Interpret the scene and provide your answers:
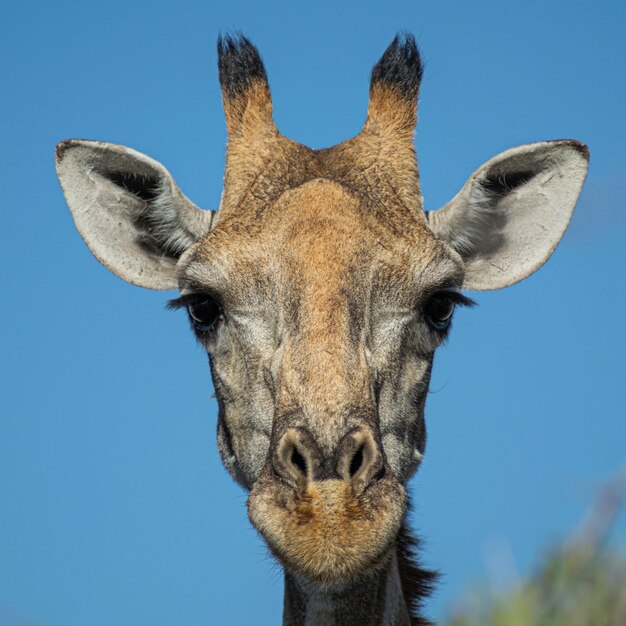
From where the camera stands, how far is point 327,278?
9609 millimetres

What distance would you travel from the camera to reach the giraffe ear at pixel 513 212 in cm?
1152

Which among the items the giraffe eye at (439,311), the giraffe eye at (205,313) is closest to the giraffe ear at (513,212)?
the giraffe eye at (439,311)

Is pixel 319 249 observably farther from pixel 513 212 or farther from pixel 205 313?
pixel 513 212

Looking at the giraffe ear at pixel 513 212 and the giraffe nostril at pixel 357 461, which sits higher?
the giraffe ear at pixel 513 212

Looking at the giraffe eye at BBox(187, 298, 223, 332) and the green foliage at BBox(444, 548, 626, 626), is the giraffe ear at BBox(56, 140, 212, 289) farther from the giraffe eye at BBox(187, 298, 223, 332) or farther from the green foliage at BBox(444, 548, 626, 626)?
the green foliage at BBox(444, 548, 626, 626)

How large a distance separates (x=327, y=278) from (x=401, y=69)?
11.7 ft

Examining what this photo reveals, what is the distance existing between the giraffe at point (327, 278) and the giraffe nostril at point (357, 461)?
0.02 metres

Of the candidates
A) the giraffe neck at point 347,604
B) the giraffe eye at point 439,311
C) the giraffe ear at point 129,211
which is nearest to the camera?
the giraffe neck at point 347,604

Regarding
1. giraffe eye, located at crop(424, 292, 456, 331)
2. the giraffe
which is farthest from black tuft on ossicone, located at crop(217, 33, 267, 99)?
giraffe eye, located at crop(424, 292, 456, 331)

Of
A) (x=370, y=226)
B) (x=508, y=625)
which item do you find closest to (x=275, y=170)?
(x=370, y=226)

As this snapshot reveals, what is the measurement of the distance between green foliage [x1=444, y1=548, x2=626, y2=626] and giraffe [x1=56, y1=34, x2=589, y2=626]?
1.41m

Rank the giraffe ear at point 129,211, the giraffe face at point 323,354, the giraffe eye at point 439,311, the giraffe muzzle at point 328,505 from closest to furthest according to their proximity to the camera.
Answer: the giraffe muzzle at point 328,505, the giraffe face at point 323,354, the giraffe eye at point 439,311, the giraffe ear at point 129,211

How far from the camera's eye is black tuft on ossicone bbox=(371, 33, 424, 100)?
1235 centimetres

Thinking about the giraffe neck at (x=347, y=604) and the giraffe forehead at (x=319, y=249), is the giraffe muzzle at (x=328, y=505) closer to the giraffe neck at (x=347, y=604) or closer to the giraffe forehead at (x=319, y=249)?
the giraffe neck at (x=347, y=604)
